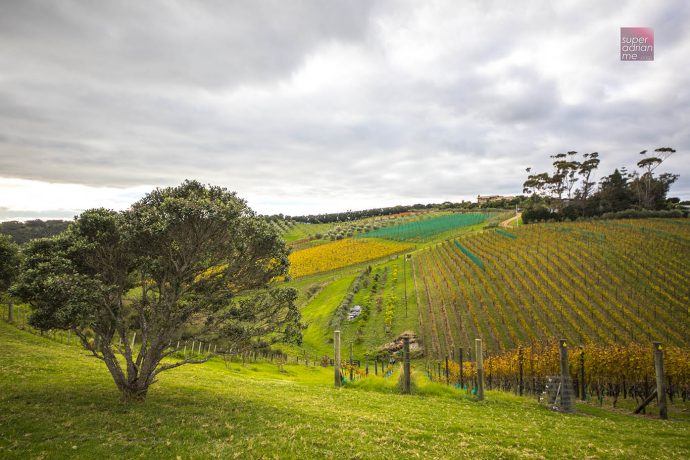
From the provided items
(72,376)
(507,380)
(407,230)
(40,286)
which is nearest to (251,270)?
(40,286)

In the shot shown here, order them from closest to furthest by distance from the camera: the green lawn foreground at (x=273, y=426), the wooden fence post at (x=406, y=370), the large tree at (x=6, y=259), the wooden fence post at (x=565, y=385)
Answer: the green lawn foreground at (x=273, y=426) < the wooden fence post at (x=565, y=385) < the wooden fence post at (x=406, y=370) < the large tree at (x=6, y=259)

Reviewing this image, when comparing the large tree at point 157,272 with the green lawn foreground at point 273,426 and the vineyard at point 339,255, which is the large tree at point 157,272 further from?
the vineyard at point 339,255

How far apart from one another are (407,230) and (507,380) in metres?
83.7

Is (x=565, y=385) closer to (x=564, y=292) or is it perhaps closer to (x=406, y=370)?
(x=406, y=370)

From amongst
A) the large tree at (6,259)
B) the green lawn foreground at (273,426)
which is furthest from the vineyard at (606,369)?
the large tree at (6,259)

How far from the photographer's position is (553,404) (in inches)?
667

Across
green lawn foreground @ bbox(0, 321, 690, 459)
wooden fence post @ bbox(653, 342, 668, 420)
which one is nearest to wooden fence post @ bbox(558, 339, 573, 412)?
green lawn foreground @ bbox(0, 321, 690, 459)

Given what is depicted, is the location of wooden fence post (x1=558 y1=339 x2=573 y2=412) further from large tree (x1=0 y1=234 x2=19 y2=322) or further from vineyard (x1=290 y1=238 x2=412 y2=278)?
vineyard (x1=290 y1=238 x2=412 y2=278)

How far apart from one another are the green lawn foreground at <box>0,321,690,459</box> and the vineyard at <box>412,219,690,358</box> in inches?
726

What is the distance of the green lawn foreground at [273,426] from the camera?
9078mm

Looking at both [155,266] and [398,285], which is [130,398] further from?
[398,285]

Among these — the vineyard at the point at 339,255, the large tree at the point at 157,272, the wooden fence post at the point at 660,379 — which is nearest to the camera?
the large tree at the point at 157,272

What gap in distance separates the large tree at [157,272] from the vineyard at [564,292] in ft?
87.0

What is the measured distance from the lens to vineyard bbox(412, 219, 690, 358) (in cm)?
3234
